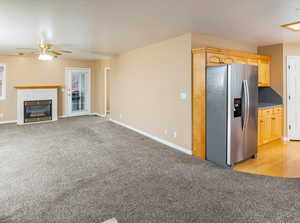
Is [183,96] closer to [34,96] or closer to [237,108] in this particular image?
[237,108]

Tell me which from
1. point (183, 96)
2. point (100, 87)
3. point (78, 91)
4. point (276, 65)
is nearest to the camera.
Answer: point (183, 96)

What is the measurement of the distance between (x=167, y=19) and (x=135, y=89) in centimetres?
309

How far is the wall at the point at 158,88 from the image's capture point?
4309 mm

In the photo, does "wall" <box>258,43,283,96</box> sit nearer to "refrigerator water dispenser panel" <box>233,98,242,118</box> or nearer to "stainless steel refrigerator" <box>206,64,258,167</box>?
"stainless steel refrigerator" <box>206,64,258,167</box>

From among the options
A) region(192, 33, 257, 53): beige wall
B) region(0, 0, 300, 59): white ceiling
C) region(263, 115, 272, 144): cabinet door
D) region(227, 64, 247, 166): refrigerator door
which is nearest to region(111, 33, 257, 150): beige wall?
region(192, 33, 257, 53): beige wall

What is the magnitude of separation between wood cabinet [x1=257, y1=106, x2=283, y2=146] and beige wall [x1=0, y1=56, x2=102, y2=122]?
7.59m

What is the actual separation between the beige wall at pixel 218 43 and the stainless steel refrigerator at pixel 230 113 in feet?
2.49

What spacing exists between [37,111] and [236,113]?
7.35m

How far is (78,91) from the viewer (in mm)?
9219

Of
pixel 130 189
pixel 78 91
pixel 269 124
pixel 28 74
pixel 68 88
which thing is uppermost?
pixel 28 74

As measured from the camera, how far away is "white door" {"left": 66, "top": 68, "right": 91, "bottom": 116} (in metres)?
8.88

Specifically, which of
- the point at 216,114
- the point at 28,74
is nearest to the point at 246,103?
the point at 216,114

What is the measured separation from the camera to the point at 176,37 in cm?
443

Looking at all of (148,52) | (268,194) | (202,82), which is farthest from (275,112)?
(148,52)
